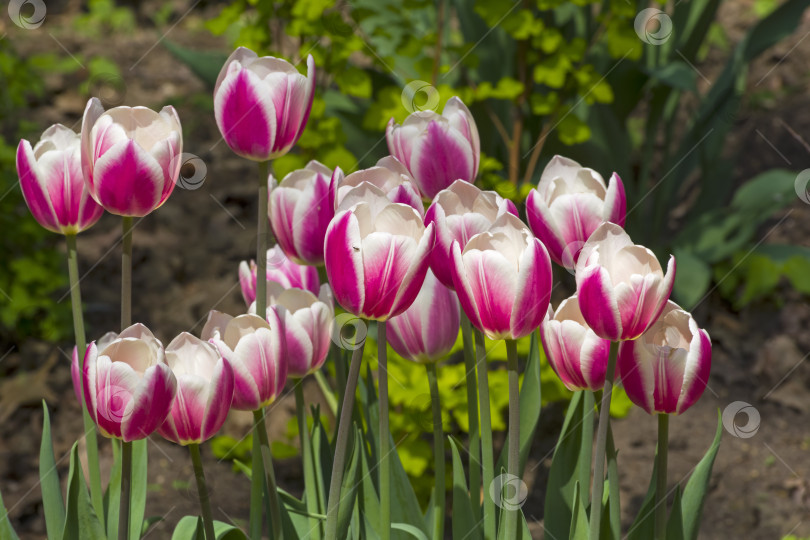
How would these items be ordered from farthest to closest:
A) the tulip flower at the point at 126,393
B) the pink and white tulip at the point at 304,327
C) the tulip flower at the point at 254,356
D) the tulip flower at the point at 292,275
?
the tulip flower at the point at 292,275
the pink and white tulip at the point at 304,327
the tulip flower at the point at 254,356
the tulip flower at the point at 126,393

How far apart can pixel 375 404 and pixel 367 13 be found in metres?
1.25

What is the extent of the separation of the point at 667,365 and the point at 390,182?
0.36 meters

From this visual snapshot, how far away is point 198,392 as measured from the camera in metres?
0.93

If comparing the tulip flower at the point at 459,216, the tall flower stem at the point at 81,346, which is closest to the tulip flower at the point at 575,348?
the tulip flower at the point at 459,216

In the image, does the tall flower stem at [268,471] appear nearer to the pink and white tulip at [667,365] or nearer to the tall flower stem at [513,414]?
the tall flower stem at [513,414]

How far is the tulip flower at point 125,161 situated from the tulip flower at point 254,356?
0.59 feet

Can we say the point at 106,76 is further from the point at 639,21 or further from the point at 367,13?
the point at 639,21

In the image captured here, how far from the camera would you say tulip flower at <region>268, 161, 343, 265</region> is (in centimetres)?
118

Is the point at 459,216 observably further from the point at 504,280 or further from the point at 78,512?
the point at 78,512

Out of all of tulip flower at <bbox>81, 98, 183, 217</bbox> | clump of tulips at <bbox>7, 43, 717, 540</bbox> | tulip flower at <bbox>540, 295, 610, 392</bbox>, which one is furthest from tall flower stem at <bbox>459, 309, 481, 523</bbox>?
tulip flower at <bbox>81, 98, 183, 217</bbox>

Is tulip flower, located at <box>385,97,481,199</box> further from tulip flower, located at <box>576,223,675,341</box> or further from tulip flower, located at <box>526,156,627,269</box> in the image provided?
tulip flower, located at <box>576,223,675,341</box>

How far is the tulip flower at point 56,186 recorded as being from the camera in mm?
1136

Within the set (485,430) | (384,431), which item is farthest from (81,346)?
(485,430)

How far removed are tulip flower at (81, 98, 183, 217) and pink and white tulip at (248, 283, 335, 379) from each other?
195 millimetres
